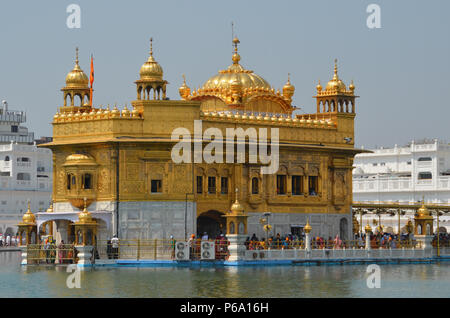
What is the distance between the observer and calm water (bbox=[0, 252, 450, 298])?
3866 cm

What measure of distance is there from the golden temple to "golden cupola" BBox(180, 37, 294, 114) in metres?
0.06

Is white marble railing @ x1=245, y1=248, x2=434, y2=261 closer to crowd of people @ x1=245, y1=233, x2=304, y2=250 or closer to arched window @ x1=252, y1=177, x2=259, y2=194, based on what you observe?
crowd of people @ x1=245, y1=233, x2=304, y2=250

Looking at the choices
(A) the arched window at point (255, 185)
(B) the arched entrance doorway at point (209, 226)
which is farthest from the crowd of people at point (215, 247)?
(B) the arched entrance doorway at point (209, 226)

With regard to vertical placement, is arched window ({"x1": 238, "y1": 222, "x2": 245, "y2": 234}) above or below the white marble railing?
above

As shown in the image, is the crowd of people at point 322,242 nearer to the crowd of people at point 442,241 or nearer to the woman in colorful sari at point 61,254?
the crowd of people at point 442,241

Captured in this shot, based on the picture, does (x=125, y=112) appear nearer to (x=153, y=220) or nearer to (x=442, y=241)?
(x=153, y=220)

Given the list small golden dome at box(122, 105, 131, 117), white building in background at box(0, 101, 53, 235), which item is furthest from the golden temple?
white building in background at box(0, 101, 53, 235)

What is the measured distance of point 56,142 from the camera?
177ft
